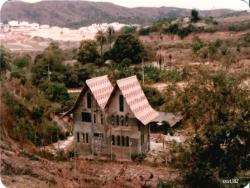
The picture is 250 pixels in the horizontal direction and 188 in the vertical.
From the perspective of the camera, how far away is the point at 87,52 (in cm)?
669

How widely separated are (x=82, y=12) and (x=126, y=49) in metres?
0.65

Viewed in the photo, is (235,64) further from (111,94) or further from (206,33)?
(206,33)

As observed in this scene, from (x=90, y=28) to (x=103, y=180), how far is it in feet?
5.68

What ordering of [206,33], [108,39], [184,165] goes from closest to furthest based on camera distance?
[184,165]
[108,39]
[206,33]

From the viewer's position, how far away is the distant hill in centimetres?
618

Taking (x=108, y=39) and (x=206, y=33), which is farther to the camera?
(x=206, y=33)

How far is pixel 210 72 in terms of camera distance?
6.36 meters

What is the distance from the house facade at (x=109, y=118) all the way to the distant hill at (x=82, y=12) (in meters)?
0.66

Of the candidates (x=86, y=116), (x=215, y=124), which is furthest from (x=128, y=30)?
(x=215, y=124)

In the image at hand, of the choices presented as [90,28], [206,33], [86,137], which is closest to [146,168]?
[86,137]

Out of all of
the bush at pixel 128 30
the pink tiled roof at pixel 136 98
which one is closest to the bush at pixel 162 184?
the pink tiled roof at pixel 136 98

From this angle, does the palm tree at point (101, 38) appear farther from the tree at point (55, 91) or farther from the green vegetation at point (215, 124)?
the green vegetation at point (215, 124)

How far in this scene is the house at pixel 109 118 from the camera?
21.1 ft

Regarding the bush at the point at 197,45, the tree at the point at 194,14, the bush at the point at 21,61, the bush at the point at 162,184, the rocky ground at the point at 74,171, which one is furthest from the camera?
the bush at the point at 197,45
